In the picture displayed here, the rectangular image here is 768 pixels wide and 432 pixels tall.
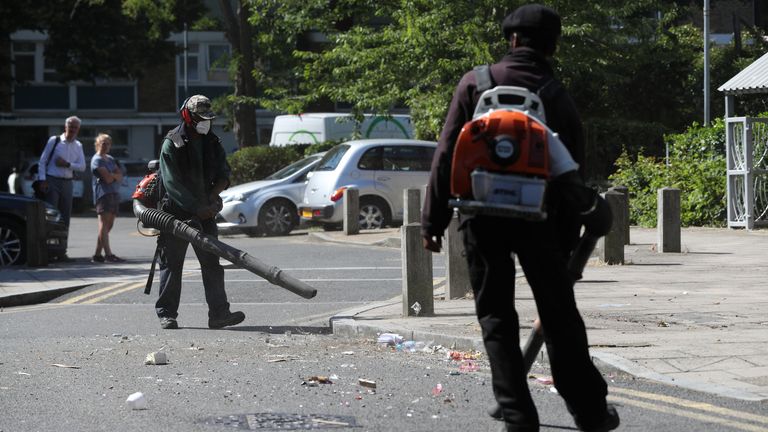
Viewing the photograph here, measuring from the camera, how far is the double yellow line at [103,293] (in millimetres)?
12572

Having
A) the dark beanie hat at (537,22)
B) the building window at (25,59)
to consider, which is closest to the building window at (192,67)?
the building window at (25,59)

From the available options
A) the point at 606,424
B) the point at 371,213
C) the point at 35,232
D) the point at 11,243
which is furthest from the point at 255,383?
the point at 371,213

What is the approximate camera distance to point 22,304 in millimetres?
12562

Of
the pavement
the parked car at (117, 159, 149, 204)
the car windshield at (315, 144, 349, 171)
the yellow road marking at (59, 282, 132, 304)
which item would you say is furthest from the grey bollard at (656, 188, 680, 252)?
the parked car at (117, 159, 149, 204)

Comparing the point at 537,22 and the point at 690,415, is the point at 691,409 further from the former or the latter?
the point at 537,22

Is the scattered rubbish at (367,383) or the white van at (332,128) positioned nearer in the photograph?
the scattered rubbish at (367,383)

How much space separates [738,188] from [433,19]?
7.85m

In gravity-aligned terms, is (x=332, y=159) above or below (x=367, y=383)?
above

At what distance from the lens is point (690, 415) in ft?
→ 19.6

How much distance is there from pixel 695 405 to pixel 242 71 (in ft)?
95.8

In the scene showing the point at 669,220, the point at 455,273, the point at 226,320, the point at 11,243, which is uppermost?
the point at 669,220

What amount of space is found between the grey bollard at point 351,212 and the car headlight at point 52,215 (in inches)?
217

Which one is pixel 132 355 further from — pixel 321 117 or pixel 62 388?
pixel 321 117

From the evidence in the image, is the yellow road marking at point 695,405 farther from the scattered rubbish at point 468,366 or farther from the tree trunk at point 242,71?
the tree trunk at point 242,71
